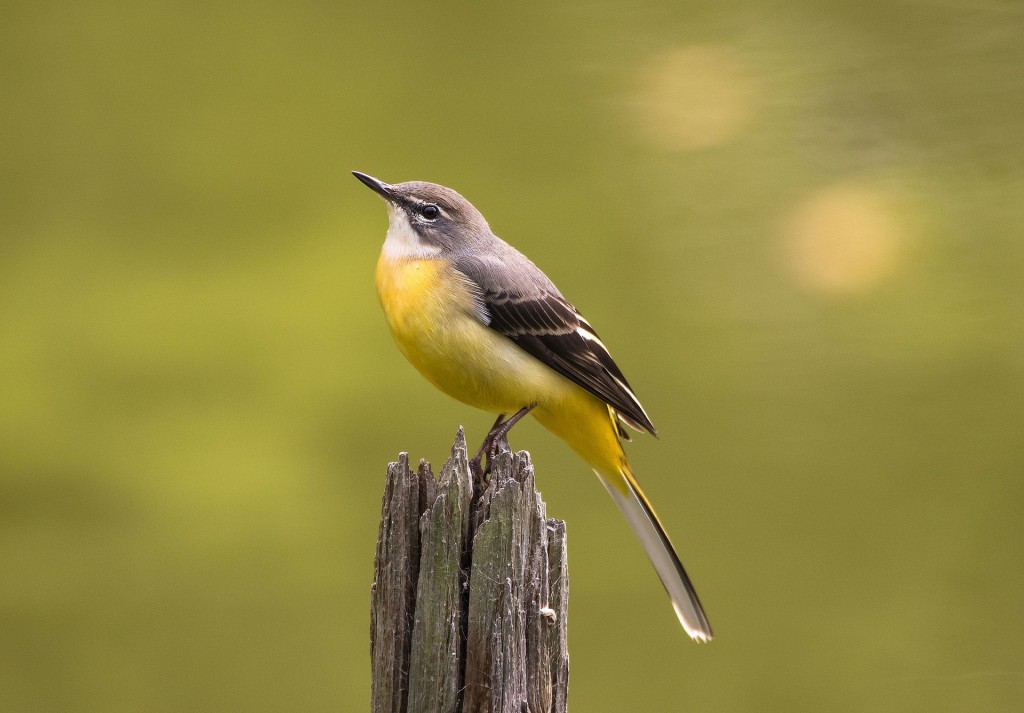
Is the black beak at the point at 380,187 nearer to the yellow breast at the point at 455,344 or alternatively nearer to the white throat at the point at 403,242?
the white throat at the point at 403,242

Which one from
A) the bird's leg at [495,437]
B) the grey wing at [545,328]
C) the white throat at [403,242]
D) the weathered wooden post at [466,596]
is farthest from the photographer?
the white throat at [403,242]

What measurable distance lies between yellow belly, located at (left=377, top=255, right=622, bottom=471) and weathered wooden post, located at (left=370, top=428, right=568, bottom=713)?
87 cm

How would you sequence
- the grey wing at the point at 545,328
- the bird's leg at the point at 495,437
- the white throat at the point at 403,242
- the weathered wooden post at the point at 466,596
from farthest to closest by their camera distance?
the white throat at the point at 403,242 < the grey wing at the point at 545,328 < the bird's leg at the point at 495,437 < the weathered wooden post at the point at 466,596

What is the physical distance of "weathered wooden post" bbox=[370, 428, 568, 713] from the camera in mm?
2443

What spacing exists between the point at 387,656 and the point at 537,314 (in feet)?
5.06

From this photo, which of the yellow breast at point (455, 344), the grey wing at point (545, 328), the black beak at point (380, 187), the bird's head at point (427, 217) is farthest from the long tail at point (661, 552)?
the black beak at point (380, 187)

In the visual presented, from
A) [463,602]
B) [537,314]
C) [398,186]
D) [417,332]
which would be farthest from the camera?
[398,186]

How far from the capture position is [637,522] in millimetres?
3818

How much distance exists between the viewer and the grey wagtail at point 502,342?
3490 mm

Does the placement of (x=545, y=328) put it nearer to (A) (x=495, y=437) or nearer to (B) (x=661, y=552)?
(A) (x=495, y=437)

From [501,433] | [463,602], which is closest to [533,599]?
[463,602]

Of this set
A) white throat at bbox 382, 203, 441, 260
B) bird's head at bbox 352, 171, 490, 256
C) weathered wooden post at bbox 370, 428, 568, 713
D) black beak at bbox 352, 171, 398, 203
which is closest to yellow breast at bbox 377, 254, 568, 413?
white throat at bbox 382, 203, 441, 260

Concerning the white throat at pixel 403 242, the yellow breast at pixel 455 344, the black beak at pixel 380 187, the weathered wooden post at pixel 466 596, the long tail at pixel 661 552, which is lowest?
the weathered wooden post at pixel 466 596

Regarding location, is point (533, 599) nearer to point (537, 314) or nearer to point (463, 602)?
point (463, 602)
